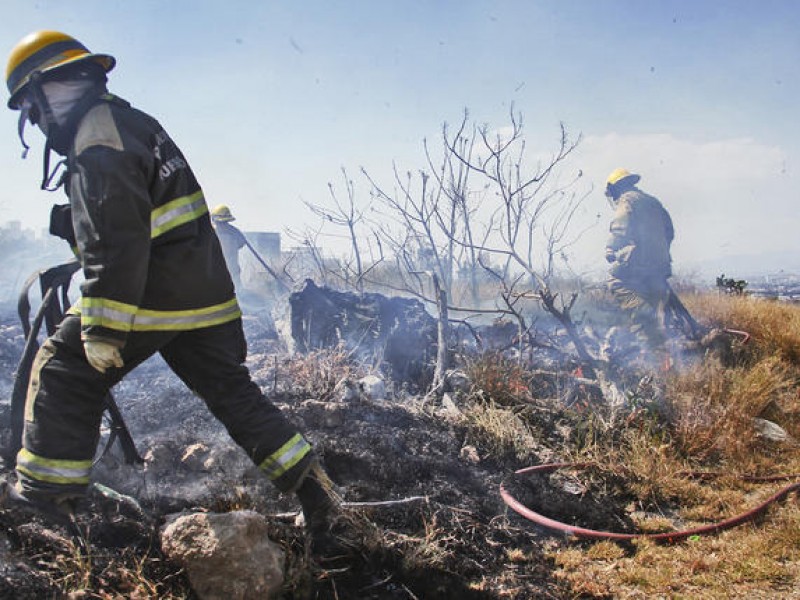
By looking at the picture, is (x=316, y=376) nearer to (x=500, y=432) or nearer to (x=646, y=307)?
(x=500, y=432)

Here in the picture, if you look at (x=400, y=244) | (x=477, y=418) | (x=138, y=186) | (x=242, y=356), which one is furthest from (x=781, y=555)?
(x=400, y=244)

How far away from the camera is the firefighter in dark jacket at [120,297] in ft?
6.63

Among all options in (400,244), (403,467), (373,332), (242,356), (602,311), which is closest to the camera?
(242,356)

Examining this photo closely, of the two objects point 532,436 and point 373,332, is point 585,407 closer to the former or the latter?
point 532,436

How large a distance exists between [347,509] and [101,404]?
1166mm

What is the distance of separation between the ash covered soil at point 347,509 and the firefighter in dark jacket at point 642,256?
3290mm

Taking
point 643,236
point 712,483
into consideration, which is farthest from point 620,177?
point 712,483

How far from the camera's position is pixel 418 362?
18.9ft

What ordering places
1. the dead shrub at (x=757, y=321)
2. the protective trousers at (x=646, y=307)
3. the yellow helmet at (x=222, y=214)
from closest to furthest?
the dead shrub at (x=757, y=321) → the protective trousers at (x=646, y=307) → the yellow helmet at (x=222, y=214)

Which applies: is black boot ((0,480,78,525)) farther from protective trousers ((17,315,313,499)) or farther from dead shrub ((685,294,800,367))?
dead shrub ((685,294,800,367))

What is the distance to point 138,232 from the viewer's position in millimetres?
2055

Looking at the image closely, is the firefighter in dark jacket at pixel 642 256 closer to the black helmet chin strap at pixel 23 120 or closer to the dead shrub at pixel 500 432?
the dead shrub at pixel 500 432

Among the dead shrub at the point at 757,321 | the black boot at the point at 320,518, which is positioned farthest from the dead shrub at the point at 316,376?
the dead shrub at the point at 757,321

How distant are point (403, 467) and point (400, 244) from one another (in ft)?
21.7
